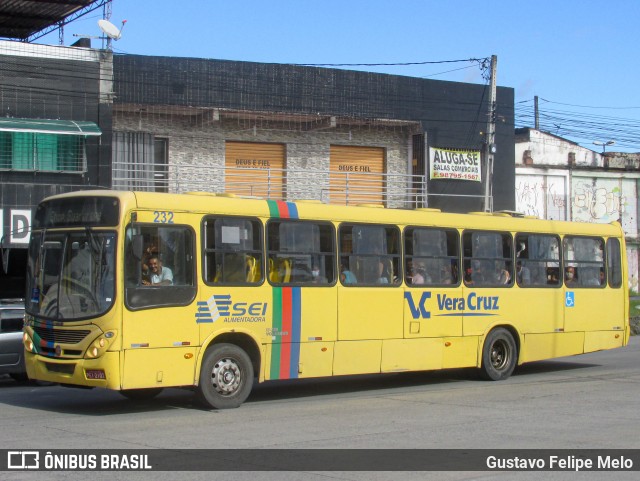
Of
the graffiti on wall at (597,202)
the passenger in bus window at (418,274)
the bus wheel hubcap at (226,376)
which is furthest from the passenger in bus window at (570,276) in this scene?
the graffiti on wall at (597,202)

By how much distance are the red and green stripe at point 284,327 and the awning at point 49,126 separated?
1171 centimetres

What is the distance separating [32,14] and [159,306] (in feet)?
61.9

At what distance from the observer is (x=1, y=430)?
11.0 meters

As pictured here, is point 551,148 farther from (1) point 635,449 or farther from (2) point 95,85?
(1) point 635,449

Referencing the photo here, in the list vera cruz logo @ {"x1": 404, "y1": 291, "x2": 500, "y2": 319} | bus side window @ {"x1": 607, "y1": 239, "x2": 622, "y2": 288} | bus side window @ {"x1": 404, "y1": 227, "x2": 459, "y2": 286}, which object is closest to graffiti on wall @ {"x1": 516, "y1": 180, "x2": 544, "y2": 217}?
bus side window @ {"x1": 607, "y1": 239, "x2": 622, "y2": 288}

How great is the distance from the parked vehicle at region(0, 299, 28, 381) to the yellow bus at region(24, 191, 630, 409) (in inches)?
163

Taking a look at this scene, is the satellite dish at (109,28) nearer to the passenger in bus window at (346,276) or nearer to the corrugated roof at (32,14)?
the corrugated roof at (32,14)

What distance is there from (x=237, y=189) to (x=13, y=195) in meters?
6.60

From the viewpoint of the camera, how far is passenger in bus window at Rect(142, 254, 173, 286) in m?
12.3

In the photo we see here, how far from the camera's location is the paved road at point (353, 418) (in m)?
10.1

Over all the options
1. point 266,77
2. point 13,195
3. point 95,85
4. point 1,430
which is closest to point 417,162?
point 266,77

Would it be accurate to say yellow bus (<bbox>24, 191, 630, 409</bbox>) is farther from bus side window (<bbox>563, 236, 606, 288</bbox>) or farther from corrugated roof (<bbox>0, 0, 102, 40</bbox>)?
corrugated roof (<bbox>0, 0, 102, 40</bbox>)

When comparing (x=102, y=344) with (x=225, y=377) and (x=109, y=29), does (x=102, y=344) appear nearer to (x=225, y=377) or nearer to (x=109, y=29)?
(x=225, y=377)
